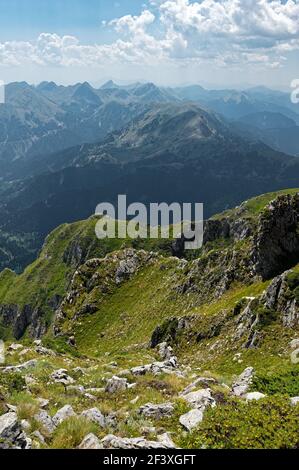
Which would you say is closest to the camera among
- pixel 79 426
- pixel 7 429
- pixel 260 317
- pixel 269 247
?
pixel 7 429

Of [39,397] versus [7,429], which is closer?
[7,429]

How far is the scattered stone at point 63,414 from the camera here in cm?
1648

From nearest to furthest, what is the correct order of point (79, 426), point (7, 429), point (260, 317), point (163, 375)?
point (7, 429)
point (79, 426)
point (163, 375)
point (260, 317)

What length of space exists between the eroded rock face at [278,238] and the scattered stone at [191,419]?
35.9 m

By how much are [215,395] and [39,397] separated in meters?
7.45

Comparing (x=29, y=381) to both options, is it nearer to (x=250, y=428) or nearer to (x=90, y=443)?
(x=90, y=443)

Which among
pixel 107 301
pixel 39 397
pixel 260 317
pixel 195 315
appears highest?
pixel 39 397

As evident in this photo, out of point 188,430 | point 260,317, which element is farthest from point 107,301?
point 188,430

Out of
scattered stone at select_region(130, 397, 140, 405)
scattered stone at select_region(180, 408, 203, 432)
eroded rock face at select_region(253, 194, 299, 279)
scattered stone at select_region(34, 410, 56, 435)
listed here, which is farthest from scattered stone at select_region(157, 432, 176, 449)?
eroded rock face at select_region(253, 194, 299, 279)

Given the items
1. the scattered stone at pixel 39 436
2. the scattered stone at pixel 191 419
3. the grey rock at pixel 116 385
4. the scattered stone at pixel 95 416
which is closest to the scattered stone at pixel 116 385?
the grey rock at pixel 116 385

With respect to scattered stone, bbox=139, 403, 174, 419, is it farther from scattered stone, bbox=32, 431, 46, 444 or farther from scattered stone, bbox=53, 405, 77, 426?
scattered stone, bbox=32, 431, 46, 444

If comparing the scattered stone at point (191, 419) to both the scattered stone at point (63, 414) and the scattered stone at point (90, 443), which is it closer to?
the scattered stone at point (90, 443)

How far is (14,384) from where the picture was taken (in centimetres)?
2052
